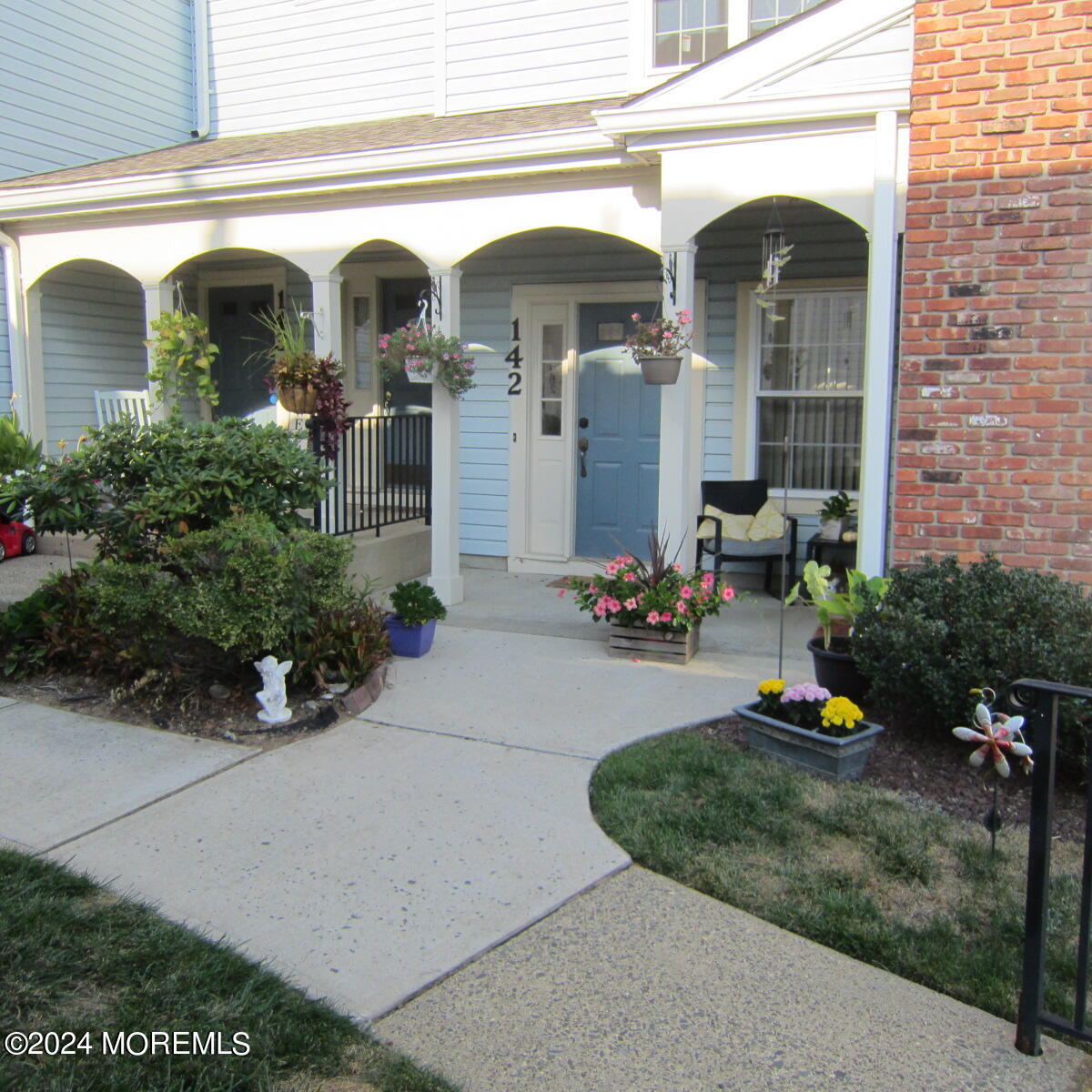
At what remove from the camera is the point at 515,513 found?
8758mm

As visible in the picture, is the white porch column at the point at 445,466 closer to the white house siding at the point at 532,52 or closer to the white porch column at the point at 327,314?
the white porch column at the point at 327,314

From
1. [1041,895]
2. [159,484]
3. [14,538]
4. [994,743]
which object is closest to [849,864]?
[994,743]

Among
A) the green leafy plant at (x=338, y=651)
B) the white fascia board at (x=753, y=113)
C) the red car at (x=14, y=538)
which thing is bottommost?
the green leafy plant at (x=338, y=651)

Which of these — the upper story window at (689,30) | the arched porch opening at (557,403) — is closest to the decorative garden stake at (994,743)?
the arched porch opening at (557,403)

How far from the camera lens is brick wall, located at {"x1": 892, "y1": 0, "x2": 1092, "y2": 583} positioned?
4.86 m

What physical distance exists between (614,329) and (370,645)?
13.6ft

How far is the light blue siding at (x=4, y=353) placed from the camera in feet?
28.9

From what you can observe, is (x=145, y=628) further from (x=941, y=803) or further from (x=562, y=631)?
(x=941, y=803)

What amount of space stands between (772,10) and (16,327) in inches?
260

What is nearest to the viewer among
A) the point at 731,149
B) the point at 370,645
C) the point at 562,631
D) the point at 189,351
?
the point at 370,645

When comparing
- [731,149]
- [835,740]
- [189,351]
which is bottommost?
[835,740]

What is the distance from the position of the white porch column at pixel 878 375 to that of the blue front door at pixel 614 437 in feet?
9.26

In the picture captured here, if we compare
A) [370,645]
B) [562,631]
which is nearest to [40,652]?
[370,645]

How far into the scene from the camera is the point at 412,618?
564 cm
